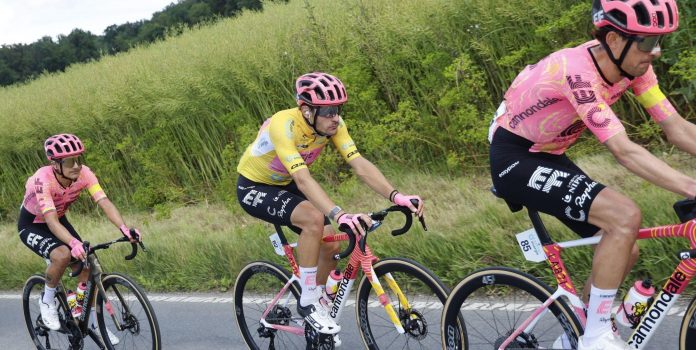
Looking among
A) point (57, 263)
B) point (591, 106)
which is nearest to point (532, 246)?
point (591, 106)

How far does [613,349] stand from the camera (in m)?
3.32

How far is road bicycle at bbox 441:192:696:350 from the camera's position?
3.28 meters

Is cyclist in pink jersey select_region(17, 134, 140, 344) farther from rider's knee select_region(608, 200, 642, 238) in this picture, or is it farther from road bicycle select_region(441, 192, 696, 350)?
rider's knee select_region(608, 200, 642, 238)

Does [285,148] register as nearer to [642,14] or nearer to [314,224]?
[314,224]

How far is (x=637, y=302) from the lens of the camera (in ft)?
11.3

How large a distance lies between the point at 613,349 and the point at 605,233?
542mm

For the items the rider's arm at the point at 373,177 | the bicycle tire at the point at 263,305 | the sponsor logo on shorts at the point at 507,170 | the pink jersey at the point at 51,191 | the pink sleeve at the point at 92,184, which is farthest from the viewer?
the pink sleeve at the point at 92,184

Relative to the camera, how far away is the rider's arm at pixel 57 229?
5867mm

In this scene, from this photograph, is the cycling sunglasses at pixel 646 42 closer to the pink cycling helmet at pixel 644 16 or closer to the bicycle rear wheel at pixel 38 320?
the pink cycling helmet at pixel 644 16

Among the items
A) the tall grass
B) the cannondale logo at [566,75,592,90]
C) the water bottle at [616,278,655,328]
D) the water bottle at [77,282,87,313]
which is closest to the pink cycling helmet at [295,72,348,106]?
the cannondale logo at [566,75,592,90]

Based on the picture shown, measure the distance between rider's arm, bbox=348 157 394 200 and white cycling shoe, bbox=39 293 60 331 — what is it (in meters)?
3.14

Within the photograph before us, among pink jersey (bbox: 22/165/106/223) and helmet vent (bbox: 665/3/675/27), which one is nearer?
helmet vent (bbox: 665/3/675/27)

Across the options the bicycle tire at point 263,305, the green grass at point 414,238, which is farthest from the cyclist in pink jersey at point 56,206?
the green grass at point 414,238

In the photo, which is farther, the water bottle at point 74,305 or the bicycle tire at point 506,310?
the water bottle at point 74,305
